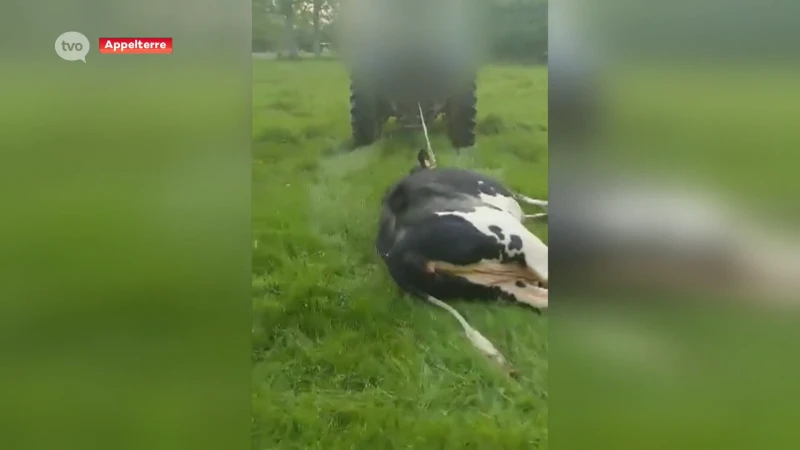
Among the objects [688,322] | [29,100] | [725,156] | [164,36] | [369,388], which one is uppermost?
[164,36]

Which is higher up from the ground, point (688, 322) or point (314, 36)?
point (314, 36)

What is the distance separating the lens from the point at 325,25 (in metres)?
1.13

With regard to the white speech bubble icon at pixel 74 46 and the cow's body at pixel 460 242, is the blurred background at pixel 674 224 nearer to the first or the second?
the cow's body at pixel 460 242

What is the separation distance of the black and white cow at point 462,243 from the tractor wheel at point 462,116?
0.06 metres

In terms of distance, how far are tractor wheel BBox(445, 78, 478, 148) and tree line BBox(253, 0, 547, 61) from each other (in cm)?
8

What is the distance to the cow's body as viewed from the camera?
3.67 feet

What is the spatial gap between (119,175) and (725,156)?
1.09 metres

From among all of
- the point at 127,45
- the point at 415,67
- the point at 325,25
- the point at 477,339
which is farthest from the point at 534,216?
the point at 127,45

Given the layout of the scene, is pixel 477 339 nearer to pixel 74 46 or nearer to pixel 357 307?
pixel 357 307

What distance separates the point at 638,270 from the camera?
111 cm

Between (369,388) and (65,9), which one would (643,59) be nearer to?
(369,388)

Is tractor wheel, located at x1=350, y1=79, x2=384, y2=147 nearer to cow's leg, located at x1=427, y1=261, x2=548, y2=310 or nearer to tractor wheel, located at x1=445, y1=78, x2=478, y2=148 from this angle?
tractor wheel, located at x1=445, y1=78, x2=478, y2=148

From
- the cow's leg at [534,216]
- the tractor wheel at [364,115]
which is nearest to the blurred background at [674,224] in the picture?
the cow's leg at [534,216]

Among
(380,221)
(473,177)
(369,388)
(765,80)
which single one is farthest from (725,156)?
(369,388)
